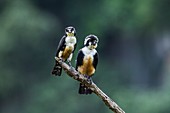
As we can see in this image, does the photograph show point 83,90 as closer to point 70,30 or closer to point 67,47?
point 67,47

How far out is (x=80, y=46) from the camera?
2105cm

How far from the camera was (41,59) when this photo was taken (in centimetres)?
2188

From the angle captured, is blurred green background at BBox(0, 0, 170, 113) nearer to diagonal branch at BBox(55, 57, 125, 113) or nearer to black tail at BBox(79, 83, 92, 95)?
black tail at BBox(79, 83, 92, 95)

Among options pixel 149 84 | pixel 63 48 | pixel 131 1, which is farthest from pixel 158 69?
pixel 63 48

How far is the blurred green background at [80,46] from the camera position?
21500 mm

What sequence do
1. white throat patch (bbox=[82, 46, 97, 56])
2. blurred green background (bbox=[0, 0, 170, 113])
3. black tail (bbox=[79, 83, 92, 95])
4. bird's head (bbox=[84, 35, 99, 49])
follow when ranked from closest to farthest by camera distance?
bird's head (bbox=[84, 35, 99, 49])
white throat patch (bbox=[82, 46, 97, 56])
black tail (bbox=[79, 83, 92, 95])
blurred green background (bbox=[0, 0, 170, 113])

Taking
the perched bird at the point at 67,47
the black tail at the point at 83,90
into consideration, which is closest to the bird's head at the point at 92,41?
the perched bird at the point at 67,47

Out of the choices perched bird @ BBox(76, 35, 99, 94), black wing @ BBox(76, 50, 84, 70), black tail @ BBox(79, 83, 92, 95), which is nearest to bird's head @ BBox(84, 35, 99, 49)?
perched bird @ BBox(76, 35, 99, 94)

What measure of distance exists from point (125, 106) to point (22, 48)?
2.90 metres

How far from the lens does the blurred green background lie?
2150cm

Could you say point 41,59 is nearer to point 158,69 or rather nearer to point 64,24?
point 64,24

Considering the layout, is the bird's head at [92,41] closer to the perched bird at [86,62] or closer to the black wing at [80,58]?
the perched bird at [86,62]

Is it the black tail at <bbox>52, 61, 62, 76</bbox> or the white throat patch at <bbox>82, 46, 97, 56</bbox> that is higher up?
the white throat patch at <bbox>82, 46, 97, 56</bbox>

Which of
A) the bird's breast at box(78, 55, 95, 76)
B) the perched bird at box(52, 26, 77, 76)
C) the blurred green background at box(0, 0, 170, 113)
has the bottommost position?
the bird's breast at box(78, 55, 95, 76)
